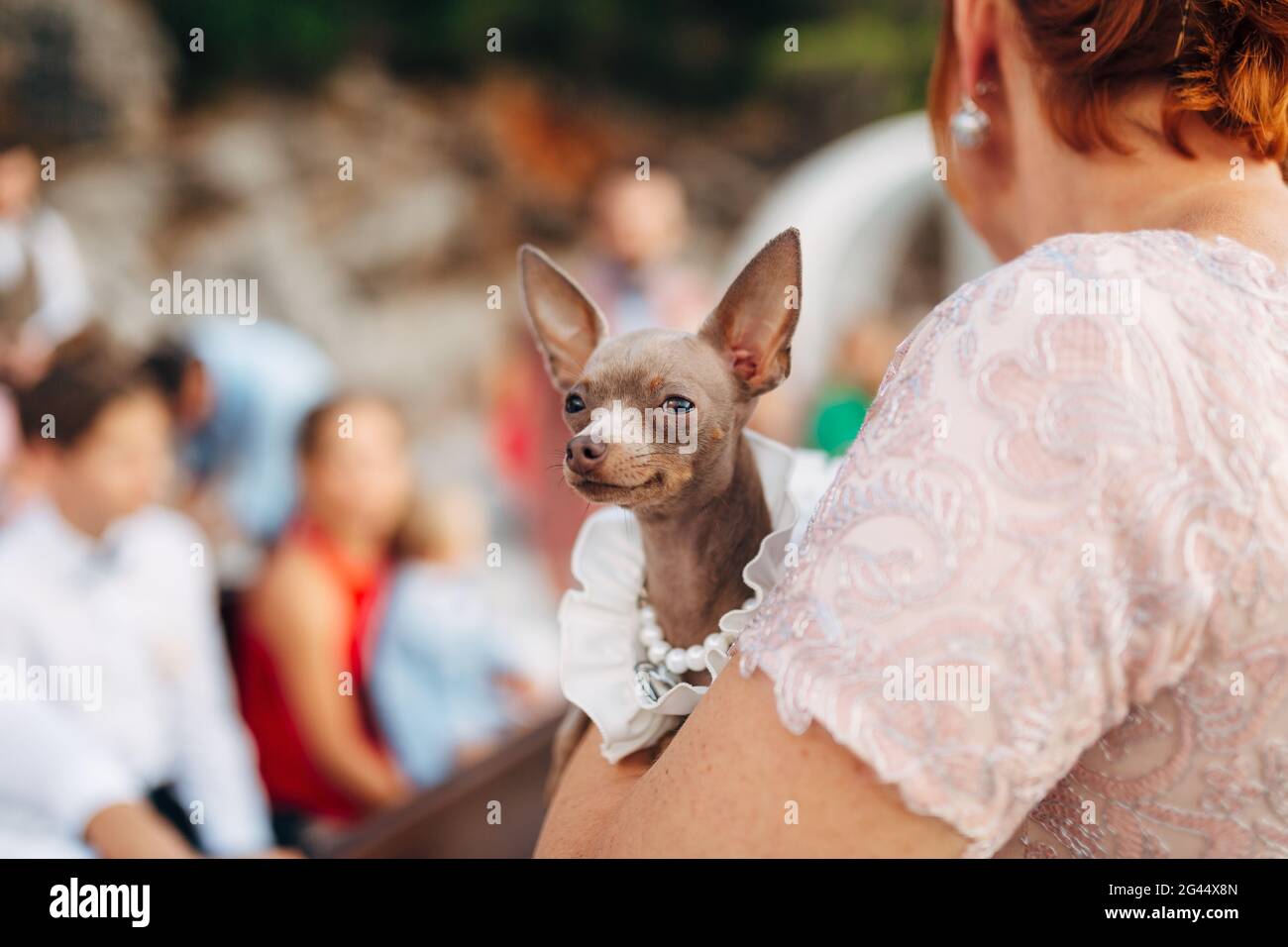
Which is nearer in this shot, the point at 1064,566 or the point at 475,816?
the point at 1064,566

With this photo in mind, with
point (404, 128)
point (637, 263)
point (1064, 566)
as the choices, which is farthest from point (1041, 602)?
point (404, 128)

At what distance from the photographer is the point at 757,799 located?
2.95 ft

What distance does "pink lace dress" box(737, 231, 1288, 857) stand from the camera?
2.78ft

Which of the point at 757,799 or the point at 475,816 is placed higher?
the point at 757,799

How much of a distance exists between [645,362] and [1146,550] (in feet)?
1.70

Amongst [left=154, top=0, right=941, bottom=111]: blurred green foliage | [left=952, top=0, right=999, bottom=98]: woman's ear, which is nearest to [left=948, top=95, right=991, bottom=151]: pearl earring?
[left=952, top=0, right=999, bottom=98]: woman's ear

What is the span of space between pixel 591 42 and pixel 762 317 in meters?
11.6

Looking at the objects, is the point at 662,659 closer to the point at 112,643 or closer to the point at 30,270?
the point at 112,643

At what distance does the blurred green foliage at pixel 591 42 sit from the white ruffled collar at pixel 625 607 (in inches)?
418

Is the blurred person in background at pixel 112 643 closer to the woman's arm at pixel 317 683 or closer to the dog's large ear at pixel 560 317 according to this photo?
the woman's arm at pixel 317 683

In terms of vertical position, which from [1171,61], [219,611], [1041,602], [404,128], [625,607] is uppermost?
[404,128]

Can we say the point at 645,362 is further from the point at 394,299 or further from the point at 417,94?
the point at 417,94

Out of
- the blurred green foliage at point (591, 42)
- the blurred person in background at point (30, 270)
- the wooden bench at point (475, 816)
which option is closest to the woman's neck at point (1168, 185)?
the wooden bench at point (475, 816)

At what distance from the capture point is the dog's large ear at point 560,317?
4.19ft
